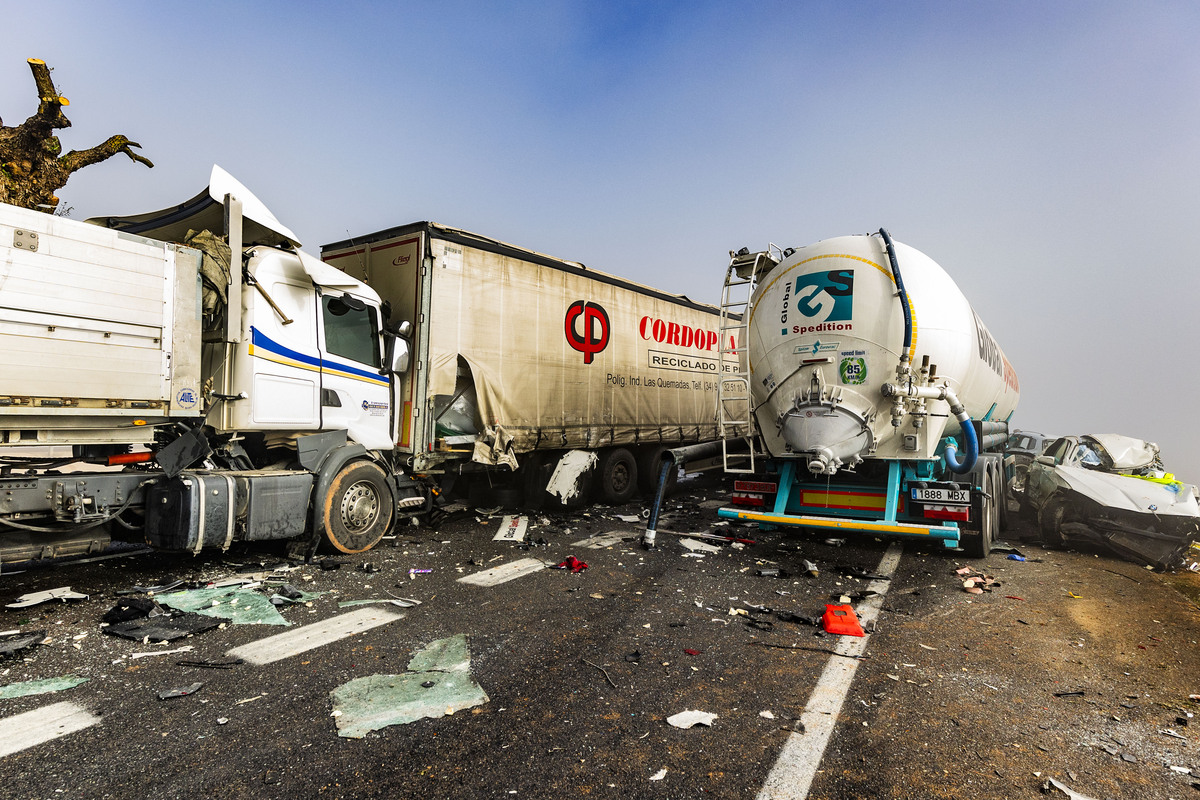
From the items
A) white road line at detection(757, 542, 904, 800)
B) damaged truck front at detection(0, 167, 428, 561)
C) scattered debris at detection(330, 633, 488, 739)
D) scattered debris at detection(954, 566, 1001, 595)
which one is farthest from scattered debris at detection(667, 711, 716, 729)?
damaged truck front at detection(0, 167, 428, 561)

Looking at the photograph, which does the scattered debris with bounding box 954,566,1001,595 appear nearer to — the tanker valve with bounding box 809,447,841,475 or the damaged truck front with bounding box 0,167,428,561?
the tanker valve with bounding box 809,447,841,475

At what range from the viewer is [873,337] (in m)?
5.98

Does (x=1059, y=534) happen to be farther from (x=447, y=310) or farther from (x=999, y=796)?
(x=447, y=310)

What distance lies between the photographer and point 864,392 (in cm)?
606

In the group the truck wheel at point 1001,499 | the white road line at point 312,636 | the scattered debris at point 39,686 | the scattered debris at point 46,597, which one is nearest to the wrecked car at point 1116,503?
the truck wheel at point 1001,499

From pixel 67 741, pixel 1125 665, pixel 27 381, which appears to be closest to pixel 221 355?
pixel 27 381

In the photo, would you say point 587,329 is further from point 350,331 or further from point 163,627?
point 163,627

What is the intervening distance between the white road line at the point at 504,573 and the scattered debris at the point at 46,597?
272cm

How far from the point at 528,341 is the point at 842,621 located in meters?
4.95

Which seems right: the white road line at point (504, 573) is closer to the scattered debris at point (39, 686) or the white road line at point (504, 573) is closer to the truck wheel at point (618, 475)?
the scattered debris at point (39, 686)

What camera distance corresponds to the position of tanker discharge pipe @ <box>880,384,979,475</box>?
19.5 feet

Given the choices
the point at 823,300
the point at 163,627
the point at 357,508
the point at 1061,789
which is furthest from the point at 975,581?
the point at 163,627

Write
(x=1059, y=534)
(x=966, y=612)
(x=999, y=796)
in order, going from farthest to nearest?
(x=1059, y=534) → (x=966, y=612) → (x=999, y=796)

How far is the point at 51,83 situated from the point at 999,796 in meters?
12.5
